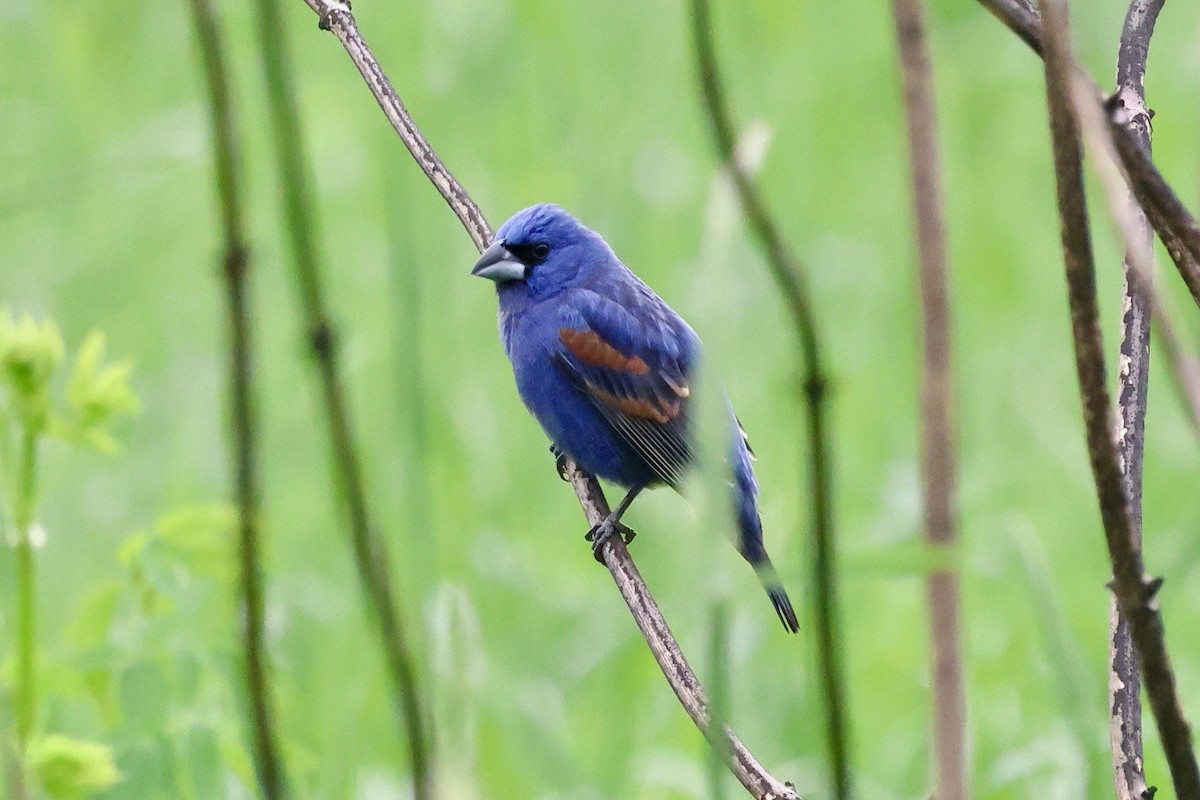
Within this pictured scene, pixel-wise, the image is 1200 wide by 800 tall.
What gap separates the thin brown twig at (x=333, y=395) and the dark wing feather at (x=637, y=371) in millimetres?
2498

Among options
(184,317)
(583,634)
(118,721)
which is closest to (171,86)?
(184,317)

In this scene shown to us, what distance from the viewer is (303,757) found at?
1.99 metres

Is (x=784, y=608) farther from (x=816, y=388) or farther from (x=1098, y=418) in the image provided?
(x=816, y=388)

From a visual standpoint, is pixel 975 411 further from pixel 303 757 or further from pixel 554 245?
pixel 303 757

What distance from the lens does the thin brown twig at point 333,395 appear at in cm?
80

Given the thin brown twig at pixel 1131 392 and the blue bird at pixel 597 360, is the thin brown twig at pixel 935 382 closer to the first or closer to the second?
the thin brown twig at pixel 1131 392

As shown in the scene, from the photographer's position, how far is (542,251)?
3.66m

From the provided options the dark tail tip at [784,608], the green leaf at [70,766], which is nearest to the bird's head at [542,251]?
the dark tail tip at [784,608]

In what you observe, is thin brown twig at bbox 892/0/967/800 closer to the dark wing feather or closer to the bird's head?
the dark wing feather

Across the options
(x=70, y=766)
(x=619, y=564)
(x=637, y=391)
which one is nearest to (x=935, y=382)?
(x=619, y=564)

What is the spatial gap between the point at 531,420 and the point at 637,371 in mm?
1861

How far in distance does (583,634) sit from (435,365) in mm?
1108

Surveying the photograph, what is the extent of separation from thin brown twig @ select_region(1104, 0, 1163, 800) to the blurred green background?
0.04 metres

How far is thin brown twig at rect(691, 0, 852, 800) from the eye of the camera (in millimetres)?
818
